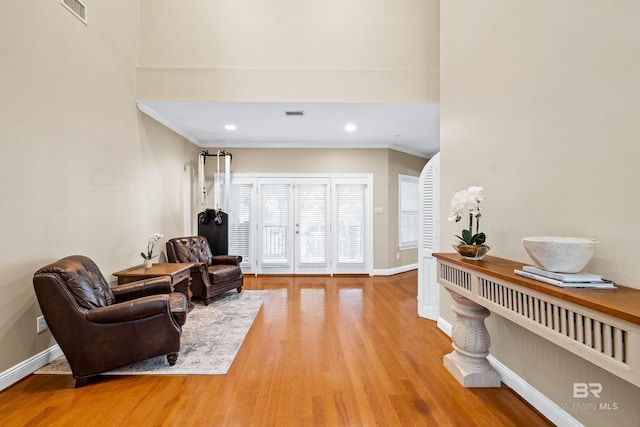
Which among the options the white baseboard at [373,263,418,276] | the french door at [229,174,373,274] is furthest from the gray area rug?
the white baseboard at [373,263,418,276]

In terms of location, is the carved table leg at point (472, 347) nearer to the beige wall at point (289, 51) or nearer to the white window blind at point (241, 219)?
the beige wall at point (289, 51)

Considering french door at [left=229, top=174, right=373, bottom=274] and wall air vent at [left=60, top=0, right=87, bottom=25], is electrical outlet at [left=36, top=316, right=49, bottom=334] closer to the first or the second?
wall air vent at [left=60, top=0, right=87, bottom=25]

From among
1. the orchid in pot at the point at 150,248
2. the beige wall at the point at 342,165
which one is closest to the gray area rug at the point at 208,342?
the orchid in pot at the point at 150,248

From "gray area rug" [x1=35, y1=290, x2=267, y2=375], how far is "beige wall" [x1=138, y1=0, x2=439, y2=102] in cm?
287

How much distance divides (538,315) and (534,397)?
0.96 m

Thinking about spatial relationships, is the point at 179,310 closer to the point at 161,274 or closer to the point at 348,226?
the point at 161,274

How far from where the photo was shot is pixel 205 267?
3.90 metres

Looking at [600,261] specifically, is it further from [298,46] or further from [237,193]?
[237,193]

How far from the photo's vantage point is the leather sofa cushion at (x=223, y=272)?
3988mm

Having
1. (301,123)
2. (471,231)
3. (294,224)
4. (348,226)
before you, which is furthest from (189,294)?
(471,231)

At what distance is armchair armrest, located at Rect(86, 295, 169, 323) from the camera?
209 centimetres

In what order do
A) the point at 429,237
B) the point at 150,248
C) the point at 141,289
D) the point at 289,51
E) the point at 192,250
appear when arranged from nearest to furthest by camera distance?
the point at 141,289
the point at 429,237
the point at 289,51
the point at 150,248
the point at 192,250

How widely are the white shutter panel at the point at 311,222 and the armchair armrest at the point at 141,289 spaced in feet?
10.4

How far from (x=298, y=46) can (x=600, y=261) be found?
3850mm
